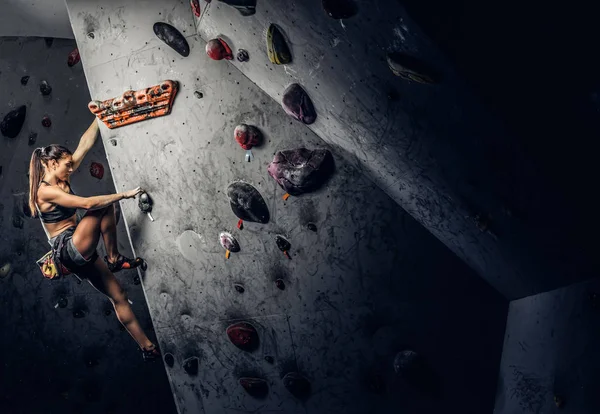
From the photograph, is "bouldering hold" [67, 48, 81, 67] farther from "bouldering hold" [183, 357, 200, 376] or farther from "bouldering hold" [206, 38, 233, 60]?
"bouldering hold" [183, 357, 200, 376]

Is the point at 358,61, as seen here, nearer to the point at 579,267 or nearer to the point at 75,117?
the point at 579,267

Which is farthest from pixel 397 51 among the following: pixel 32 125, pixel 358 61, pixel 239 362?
pixel 32 125

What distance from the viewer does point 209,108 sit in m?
2.86

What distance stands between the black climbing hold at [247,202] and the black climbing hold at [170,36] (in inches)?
30.6

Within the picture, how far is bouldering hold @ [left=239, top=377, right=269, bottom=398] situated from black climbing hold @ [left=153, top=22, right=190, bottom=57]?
6.12 ft

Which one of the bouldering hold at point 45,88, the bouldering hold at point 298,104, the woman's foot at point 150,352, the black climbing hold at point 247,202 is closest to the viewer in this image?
the bouldering hold at point 298,104

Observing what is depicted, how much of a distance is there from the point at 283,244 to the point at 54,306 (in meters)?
1.74

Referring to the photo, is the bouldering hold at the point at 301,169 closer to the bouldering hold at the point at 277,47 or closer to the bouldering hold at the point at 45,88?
the bouldering hold at the point at 277,47

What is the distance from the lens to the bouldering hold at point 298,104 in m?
2.60

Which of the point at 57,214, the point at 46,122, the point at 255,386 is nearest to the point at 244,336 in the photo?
the point at 255,386

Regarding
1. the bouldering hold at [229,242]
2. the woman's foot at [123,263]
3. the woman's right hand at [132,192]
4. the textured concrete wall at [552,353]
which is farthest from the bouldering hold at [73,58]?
the textured concrete wall at [552,353]

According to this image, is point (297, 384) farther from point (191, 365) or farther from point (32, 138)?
point (32, 138)

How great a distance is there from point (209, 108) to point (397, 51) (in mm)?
1295

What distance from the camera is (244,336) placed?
9.80 ft
